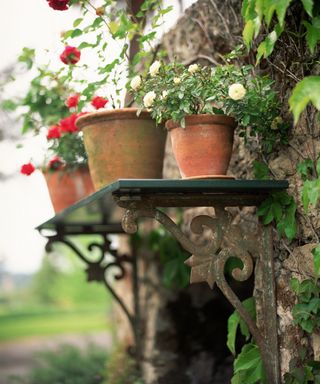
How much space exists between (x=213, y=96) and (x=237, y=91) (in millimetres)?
120

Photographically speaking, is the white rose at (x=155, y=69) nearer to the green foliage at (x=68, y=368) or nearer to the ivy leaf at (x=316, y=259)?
the ivy leaf at (x=316, y=259)

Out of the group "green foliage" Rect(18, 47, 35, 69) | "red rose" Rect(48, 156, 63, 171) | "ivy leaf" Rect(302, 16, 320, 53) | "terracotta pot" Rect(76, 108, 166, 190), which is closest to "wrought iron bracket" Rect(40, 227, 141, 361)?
"red rose" Rect(48, 156, 63, 171)

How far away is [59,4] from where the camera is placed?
2.61m

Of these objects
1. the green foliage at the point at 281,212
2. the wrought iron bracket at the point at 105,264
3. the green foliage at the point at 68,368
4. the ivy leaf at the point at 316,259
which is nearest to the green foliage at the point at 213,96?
the green foliage at the point at 281,212

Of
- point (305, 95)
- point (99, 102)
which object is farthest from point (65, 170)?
point (305, 95)

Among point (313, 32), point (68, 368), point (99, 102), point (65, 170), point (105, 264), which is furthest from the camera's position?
point (68, 368)

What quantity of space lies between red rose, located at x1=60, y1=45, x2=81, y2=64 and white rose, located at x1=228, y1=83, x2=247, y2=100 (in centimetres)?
108

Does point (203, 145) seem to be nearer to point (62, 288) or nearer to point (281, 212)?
point (281, 212)

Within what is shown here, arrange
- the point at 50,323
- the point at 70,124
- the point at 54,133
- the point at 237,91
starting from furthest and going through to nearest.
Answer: the point at 50,323
the point at 54,133
the point at 70,124
the point at 237,91

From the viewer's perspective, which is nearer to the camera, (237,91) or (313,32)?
(313,32)

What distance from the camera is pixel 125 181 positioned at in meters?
2.13

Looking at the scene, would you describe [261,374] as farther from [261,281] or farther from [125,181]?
[125,181]

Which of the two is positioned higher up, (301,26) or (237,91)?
(301,26)

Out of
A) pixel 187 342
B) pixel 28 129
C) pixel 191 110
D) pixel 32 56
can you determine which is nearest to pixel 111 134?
pixel 191 110
